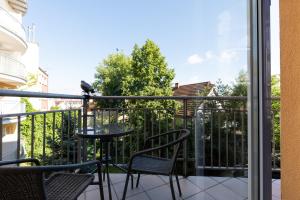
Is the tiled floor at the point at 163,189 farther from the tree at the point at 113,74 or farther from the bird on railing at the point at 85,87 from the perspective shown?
the tree at the point at 113,74

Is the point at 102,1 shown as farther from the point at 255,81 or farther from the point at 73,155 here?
the point at 255,81

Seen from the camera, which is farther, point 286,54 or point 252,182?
point 252,182

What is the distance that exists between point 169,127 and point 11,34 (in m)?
12.5

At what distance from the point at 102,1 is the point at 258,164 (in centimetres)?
1908

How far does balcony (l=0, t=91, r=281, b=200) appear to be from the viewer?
113cm

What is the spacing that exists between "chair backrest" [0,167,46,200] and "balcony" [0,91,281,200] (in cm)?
85

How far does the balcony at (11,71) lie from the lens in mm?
12836

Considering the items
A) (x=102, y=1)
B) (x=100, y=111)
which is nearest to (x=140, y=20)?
(x=102, y=1)

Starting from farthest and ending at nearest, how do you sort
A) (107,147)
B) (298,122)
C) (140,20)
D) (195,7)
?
(140,20), (107,147), (195,7), (298,122)

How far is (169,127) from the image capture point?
3.44 metres

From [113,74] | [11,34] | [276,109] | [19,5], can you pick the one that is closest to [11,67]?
[11,34]

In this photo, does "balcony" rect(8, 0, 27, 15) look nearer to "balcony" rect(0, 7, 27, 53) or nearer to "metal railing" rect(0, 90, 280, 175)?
"balcony" rect(0, 7, 27, 53)

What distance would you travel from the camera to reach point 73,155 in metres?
3.22

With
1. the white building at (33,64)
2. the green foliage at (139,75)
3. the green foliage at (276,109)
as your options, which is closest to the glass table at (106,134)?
the green foliage at (276,109)
